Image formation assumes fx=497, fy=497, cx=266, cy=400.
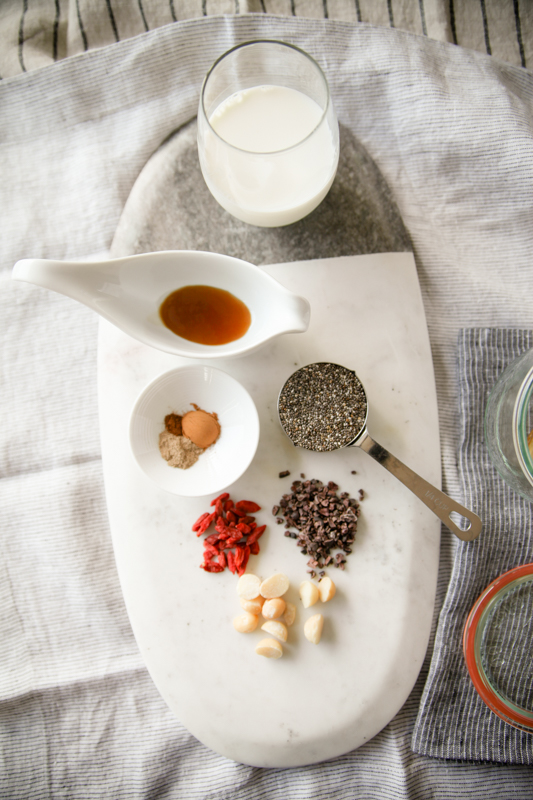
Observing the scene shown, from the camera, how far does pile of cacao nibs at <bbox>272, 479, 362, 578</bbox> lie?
1.00 m

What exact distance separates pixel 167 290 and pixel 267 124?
1.18ft

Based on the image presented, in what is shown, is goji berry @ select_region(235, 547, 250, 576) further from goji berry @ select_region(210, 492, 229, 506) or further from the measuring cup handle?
the measuring cup handle

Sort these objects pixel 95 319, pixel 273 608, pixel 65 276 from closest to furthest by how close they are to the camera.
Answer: pixel 65 276 < pixel 273 608 < pixel 95 319

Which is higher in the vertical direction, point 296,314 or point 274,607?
point 296,314

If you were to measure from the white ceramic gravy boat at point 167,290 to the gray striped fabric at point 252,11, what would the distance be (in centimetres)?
76

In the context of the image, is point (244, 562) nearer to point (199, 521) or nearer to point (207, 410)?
point (199, 521)

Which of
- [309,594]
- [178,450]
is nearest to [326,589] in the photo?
[309,594]

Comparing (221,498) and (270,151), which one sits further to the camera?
(221,498)

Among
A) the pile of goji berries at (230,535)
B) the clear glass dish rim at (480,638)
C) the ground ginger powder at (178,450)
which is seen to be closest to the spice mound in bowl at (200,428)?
the ground ginger powder at (178,450)

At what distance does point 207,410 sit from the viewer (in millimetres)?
1051

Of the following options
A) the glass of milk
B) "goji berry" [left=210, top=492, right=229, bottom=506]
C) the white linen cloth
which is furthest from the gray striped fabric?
"goji berry" [left=210, top=492, right=229, bottom=506]

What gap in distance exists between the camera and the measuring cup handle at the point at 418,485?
982 mm

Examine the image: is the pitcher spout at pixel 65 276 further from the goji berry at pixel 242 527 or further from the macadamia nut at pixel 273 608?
the macadamia nut at pixel 273 608

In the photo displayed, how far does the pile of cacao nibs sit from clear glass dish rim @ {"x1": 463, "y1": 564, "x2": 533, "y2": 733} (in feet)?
0.96
